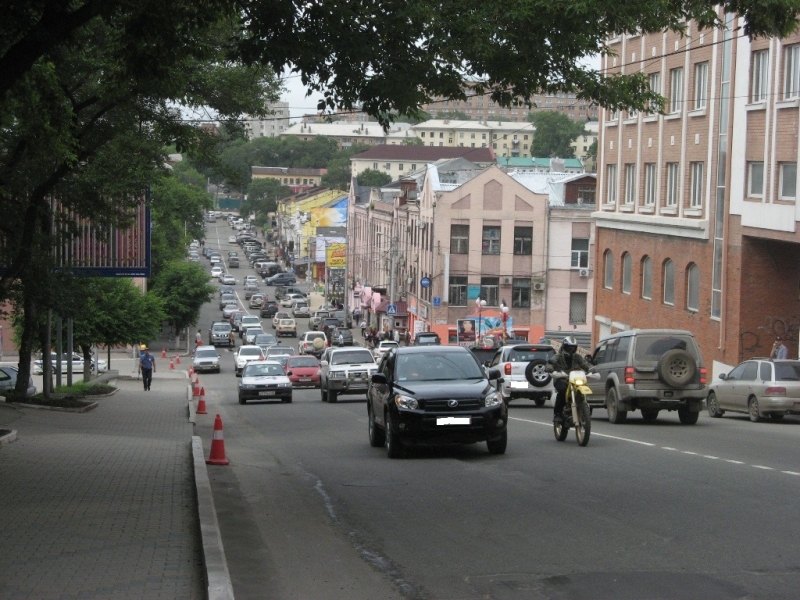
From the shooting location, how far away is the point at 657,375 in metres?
22.0

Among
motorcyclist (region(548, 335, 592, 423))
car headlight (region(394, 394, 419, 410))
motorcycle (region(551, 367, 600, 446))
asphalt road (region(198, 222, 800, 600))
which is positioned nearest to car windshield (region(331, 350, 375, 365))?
asphalt road (region(198, 222, 800, 600))

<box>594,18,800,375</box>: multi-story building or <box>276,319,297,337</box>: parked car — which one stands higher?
<box>594,18,800,375</box>: multi-story building

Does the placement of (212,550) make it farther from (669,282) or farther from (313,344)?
(313,344)

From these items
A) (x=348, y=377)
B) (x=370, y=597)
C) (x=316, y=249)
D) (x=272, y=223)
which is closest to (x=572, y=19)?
(x=370, y=597)

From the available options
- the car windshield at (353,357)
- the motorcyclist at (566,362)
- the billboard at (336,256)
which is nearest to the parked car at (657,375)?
the motorcyclist at (566,362)

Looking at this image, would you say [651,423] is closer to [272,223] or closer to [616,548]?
[616,548]

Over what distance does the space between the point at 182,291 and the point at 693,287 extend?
158ft

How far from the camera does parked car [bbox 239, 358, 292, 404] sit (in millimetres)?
35562

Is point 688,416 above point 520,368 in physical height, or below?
below

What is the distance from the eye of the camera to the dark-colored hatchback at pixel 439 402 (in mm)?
15469

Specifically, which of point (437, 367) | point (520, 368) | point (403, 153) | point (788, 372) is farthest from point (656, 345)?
point (403, 153)

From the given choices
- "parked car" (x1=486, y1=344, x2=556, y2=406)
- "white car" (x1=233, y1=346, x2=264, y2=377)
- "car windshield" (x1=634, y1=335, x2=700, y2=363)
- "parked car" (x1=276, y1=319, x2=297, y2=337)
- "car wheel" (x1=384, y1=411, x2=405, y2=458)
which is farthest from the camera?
"parked car" (x1=276, y1=319, x2=297, y2=337)

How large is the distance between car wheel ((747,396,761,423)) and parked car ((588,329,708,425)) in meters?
3.05

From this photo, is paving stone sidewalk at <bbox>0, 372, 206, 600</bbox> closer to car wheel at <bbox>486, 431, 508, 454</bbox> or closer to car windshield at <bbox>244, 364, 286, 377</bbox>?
car wheel at <bbox>486, 431, 508, 454</bbox>
